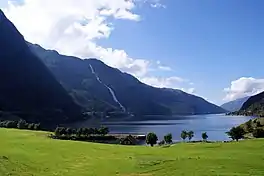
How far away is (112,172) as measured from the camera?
31469 mm

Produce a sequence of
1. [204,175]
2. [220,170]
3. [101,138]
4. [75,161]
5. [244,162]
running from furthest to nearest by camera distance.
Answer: [101,138] < [75,161] < [244,162] < [220,170] < [204,175]

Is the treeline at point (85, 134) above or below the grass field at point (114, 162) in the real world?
above

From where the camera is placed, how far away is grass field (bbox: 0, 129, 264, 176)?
3050 cm

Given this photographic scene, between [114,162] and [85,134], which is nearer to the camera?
[114,162]

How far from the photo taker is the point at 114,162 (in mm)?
36250

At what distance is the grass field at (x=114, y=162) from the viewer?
30.5 meters

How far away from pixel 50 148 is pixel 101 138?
13937 cm

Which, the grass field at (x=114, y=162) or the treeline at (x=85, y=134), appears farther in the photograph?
the treeline at (x=85, y=134)

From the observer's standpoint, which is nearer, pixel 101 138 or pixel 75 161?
pixel 75 161

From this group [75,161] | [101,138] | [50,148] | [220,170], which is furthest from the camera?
[101,138]

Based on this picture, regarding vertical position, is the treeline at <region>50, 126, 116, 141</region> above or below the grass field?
above

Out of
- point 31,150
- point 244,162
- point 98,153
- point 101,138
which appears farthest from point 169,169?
point 101,138

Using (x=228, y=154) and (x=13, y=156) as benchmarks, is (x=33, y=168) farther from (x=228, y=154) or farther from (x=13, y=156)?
(x=228, y=154)

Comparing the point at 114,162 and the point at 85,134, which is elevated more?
the point at 85,134
